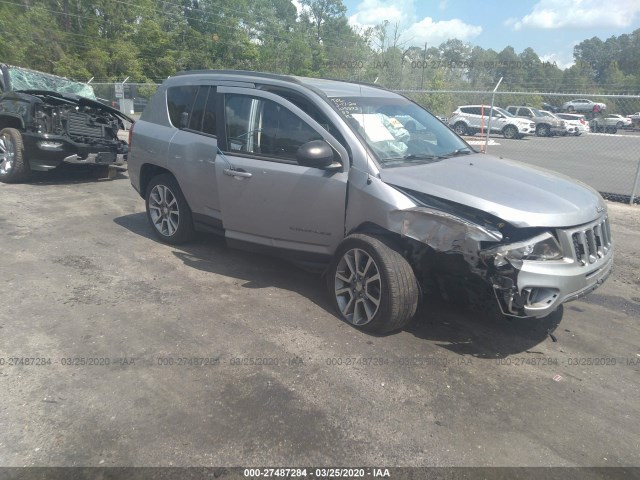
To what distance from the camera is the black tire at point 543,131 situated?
28987 millimetres

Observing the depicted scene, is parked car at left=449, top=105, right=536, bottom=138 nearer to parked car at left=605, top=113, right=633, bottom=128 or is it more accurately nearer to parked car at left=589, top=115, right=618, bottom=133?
parked car at left=589, top=115, right=618, bottom=133

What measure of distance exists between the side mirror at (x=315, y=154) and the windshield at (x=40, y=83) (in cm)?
926

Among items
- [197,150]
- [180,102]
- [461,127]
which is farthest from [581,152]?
[197,150]

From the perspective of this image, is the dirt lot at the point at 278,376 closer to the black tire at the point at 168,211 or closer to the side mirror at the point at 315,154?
the black tire at the point at 168,211

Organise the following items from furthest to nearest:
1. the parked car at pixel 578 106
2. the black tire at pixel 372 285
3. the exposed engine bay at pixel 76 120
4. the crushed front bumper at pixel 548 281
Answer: the parked car at pixel 578 106 < the exposed engine bay at pixel 76 120 < the black tire at pixel 372 285 < the crushed front bumper at pixel 548 281

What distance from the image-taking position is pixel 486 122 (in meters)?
26.2

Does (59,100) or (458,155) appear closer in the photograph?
(458,155)

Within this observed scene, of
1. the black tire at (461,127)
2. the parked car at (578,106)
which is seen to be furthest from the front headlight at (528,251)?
the parked car at (578,106)

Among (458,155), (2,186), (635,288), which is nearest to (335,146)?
(458,155)

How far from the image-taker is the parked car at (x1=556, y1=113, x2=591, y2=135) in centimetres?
2995

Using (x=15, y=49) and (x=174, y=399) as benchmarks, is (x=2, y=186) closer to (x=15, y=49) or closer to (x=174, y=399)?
(x=174, y=399)

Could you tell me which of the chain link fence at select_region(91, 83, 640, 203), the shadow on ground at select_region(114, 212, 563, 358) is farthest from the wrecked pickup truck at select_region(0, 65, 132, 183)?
the chain link fence at select_region(91, 83, 640, 203)

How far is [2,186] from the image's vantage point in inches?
328

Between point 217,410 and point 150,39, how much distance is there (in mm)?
49570
